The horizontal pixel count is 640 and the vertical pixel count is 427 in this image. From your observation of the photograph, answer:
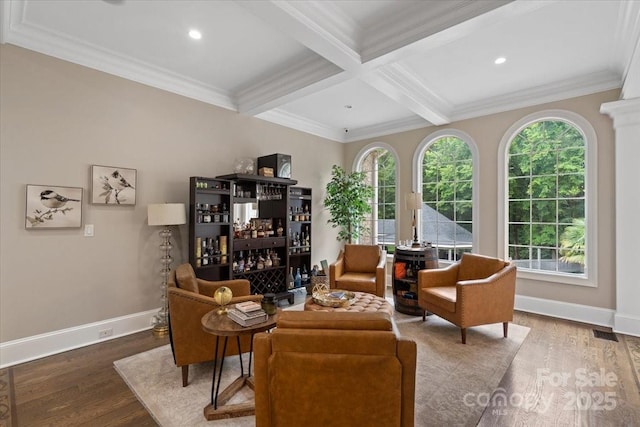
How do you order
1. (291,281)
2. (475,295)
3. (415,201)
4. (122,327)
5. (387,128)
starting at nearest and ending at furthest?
(475,295)
(122,327)
(415,201)
(291,281)
(387,128)

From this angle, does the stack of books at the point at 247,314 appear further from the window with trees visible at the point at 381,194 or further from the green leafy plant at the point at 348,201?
the window with trees visible at the point at 381,194

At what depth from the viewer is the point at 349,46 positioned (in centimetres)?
288

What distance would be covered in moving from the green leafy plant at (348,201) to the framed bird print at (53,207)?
147 inches

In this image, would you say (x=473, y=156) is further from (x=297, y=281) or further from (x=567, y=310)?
(x=297, y=281)

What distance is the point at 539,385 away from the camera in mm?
2459

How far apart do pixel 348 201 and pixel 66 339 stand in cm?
431

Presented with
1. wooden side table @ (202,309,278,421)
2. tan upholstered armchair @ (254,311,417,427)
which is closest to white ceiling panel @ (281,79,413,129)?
wooden side table @ (202,309,278,421)

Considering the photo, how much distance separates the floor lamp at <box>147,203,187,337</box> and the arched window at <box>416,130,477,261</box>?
4083 mm

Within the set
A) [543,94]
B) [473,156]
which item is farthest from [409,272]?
[543,94]

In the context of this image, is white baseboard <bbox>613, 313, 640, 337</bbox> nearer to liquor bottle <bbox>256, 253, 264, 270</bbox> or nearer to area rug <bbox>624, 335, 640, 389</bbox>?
area rug <bbox>624, 335, 640, 389</bbox>

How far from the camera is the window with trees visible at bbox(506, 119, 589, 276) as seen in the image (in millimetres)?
4039

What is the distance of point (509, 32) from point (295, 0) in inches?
82.5

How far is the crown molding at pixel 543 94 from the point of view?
3701mm

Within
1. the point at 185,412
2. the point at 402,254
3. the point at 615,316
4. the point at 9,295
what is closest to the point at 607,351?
the point at 615,316
